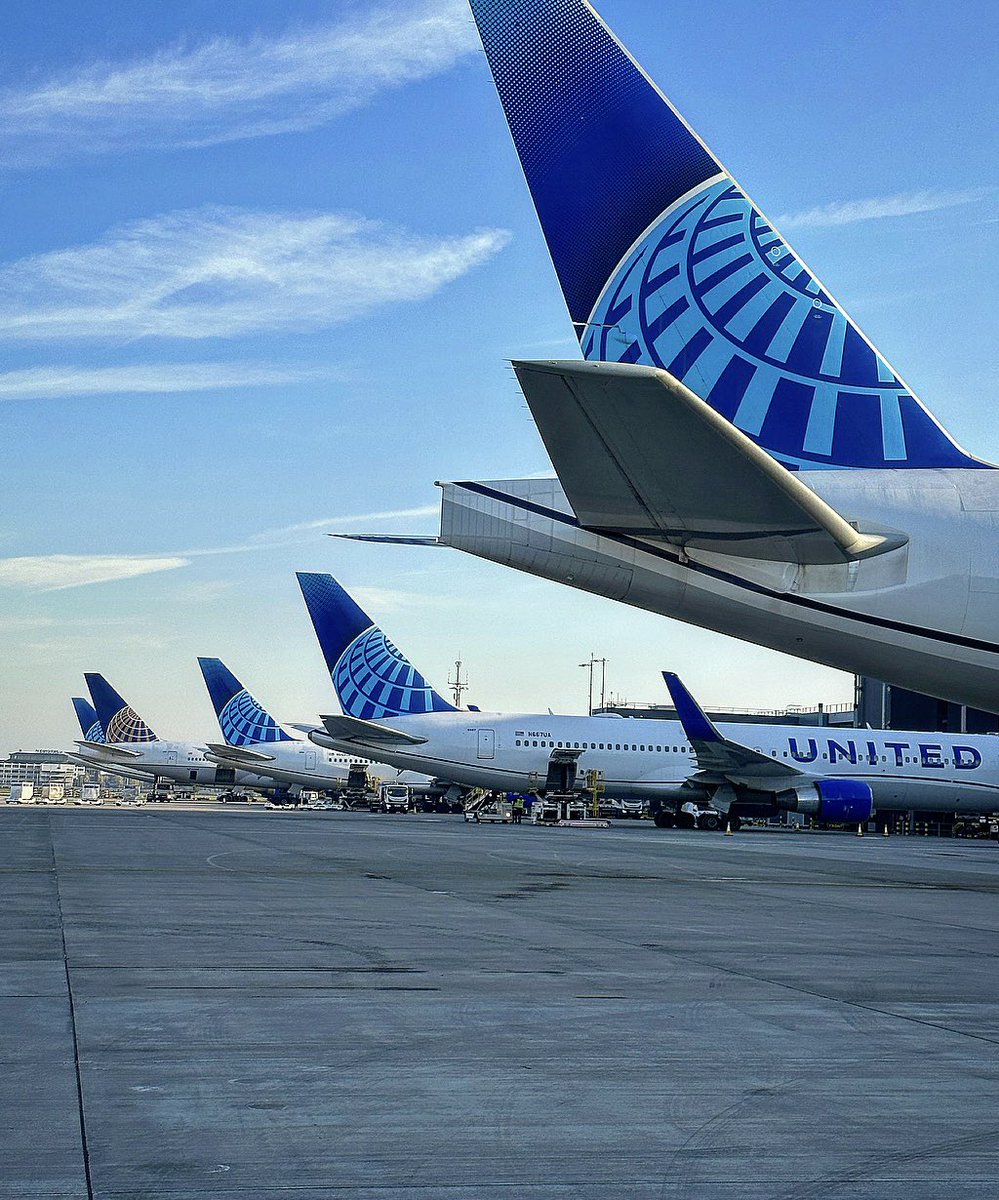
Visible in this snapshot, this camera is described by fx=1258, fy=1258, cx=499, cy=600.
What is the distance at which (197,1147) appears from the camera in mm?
3971

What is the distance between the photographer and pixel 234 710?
245 ft

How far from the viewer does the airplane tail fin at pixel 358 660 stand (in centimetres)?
4997

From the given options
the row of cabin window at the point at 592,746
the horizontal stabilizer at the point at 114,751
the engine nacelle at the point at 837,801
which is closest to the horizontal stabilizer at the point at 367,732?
the row of cabin window at the point at 592,746

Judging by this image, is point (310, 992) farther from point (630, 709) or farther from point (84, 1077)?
point (630, 709)

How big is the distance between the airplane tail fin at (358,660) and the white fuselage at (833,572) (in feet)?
123

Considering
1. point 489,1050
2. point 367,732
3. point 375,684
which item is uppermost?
point 375,684

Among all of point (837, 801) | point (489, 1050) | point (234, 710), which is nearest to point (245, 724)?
point (234, 710)

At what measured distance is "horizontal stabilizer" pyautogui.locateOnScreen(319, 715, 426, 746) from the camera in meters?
47.0

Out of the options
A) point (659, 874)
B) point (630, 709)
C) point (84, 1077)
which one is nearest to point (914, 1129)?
point (84, 1077)

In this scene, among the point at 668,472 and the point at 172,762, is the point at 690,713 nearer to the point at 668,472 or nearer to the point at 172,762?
the point at 668,472

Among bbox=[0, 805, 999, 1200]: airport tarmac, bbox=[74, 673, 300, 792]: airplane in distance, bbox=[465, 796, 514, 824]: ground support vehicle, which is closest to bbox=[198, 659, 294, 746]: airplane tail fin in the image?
bbox=[74, 673, 300, 792]: airplane in distance

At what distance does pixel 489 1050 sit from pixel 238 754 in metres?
68.2

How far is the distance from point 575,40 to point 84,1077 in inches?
427

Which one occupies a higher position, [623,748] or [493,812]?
[623,748]
